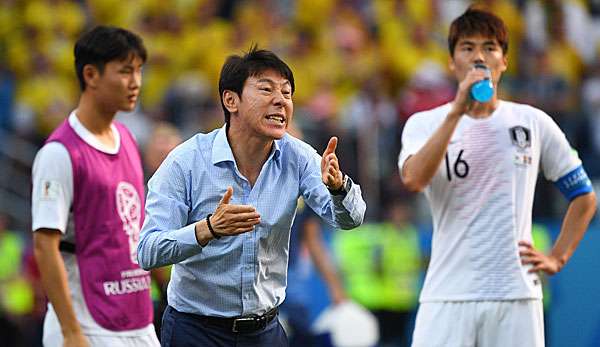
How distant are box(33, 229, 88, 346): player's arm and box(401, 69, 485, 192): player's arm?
183 cm

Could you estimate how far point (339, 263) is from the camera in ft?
39.8

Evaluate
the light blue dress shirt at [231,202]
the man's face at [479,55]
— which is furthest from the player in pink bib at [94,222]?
the man's face at [479,55]

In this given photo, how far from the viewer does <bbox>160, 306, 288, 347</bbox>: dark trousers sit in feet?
18.4

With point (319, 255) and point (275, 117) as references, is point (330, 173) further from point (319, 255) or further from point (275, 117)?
point (319, 255)

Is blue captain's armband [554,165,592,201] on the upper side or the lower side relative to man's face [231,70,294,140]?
lower

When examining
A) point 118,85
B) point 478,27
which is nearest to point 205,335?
point 118,85

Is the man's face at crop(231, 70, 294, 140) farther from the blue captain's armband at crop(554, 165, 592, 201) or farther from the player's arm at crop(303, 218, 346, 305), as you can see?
the player's arm at crop(303, 218, 346, 305)

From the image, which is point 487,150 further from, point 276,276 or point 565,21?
point 565,21

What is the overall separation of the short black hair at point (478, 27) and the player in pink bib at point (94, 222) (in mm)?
1743

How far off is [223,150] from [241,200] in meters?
0.24

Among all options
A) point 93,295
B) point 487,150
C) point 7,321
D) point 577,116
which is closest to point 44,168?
point 93,295

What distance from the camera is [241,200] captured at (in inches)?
219

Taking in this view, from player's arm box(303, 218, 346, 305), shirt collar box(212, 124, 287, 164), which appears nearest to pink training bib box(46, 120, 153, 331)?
shirt collar box(212, 124, 287, 164)

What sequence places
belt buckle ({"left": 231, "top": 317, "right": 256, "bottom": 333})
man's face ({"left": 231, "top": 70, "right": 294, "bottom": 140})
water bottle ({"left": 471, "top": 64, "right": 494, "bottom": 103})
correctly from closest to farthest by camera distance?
man's face ({"left": 231, "top": 70, "right": 294, "bottom": 140})
belt buckle ({"left": 231, "top": 317, "right": 256, "bottom": 333})
water bottle ({"left": 471, "top": 64, "right": 494, "bottom": 103})
